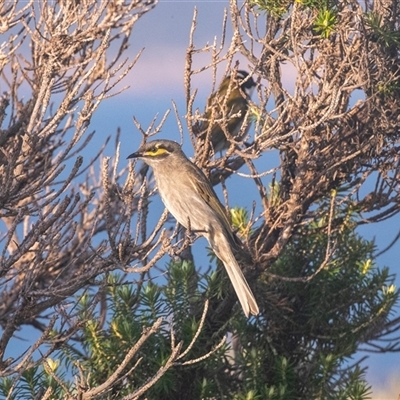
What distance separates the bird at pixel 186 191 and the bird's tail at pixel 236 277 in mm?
73

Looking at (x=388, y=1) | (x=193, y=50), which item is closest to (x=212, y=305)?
(x=193, y=50)

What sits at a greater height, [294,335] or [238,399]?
[294,335]

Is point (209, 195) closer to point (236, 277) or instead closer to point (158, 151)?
point (158, 151)

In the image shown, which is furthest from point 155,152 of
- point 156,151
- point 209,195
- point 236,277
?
point 236,277

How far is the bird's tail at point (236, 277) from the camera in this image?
14.8ft

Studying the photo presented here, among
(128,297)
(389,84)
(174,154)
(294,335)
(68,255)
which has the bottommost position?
(294,335)

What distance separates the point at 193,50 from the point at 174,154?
3.76 ft

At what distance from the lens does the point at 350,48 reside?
454 centimetres

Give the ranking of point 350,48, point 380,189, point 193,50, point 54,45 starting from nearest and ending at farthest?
point 193,50 → point 350,48 → point 54,45 → point 380,189

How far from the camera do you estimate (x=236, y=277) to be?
4.61m

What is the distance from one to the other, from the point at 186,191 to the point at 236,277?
74cm

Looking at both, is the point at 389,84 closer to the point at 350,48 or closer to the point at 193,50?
the point at 350,48

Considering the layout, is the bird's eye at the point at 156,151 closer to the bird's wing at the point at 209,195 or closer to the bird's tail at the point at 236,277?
the bird's wing at the point at 209,195

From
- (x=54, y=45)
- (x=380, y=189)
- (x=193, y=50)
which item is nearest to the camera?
(x=193, y=50)
